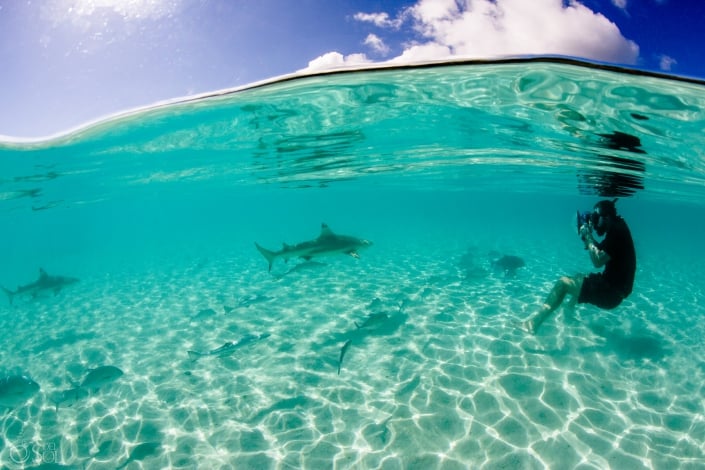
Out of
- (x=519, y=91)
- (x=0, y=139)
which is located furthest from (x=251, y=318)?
(x=519, y=91)

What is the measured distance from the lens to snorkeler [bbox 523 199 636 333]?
292 inches

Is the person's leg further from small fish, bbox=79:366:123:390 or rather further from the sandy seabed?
small fish, bbox=79:366:123:390

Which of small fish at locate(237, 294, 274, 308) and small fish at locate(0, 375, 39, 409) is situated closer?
small fish at locate(0, 375, 39, 409)

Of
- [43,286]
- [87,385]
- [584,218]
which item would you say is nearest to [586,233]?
[584,218]

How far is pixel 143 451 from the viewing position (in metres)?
6.85

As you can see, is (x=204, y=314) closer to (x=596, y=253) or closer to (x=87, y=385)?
(x=87, y=385)

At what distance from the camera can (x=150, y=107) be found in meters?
10.5

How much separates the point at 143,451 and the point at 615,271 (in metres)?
9.92

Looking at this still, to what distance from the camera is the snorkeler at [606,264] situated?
741 centimetres

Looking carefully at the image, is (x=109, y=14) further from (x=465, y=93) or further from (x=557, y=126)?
(x=557, y=126)

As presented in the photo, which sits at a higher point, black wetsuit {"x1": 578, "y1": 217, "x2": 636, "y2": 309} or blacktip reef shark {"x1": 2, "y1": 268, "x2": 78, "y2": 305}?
black wetsuit {"x1": 578, "y1": 217, "x2": 636, "y2": 309}

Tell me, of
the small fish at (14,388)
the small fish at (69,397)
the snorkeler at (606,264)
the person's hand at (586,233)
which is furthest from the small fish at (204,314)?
the person's hand at (586,233)

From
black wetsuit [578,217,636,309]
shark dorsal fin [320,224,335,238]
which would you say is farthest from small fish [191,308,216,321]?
black wetsuit [578,217,636,309]

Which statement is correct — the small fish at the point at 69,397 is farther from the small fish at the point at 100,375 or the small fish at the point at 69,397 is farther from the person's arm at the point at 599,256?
the person's arm at the point at 599,256
